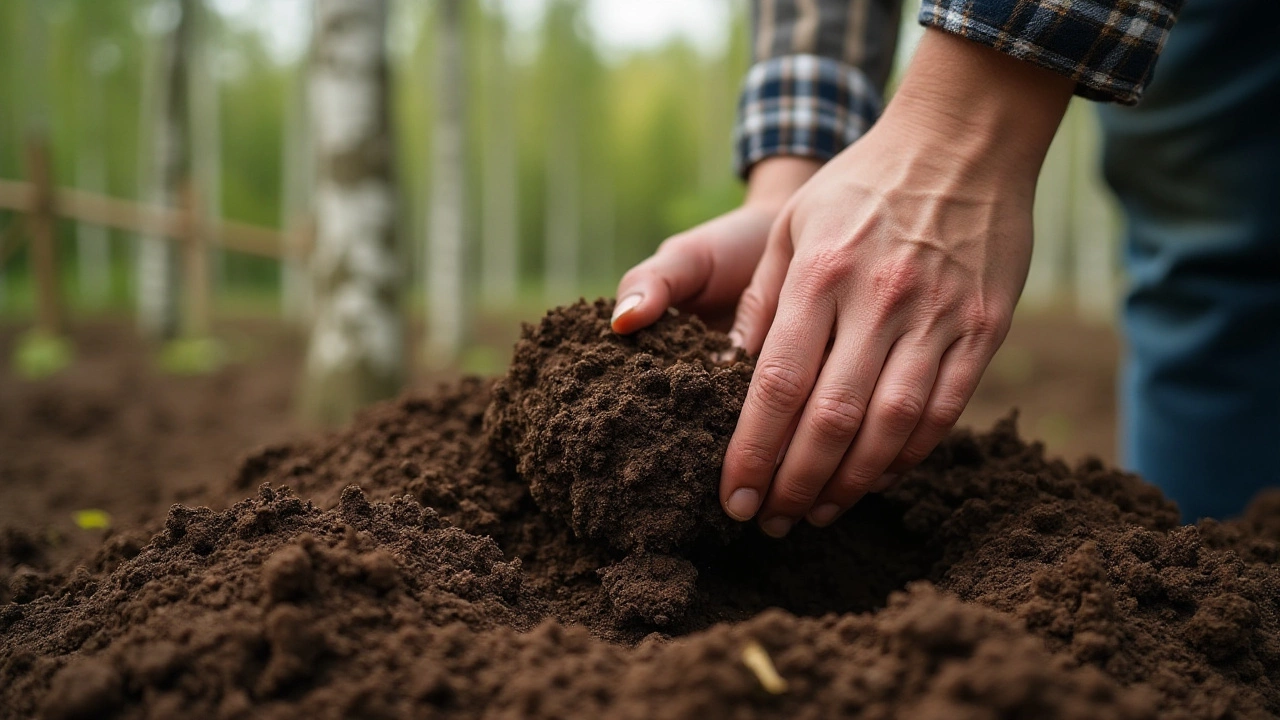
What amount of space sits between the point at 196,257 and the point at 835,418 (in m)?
9.46

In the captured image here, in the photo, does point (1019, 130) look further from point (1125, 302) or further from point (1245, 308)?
point (1125, 302)

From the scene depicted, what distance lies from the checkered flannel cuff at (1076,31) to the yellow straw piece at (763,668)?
3.53 feet

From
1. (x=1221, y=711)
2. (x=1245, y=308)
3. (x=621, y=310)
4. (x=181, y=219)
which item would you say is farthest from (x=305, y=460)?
(x=181, y=219)

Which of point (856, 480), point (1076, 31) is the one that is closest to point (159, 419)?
point (856, 480)

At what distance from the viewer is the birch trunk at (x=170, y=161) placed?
9844 millimetres

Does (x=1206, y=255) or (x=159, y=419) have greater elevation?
(x=1206, y=255)

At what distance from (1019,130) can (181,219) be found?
9.50 metres

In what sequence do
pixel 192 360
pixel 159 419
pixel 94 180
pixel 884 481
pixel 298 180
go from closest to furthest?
pixel 884 481
pixel 159 419
pixel 192 360
pixel 298 180
pixel 94 180

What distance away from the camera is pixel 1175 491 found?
3318mm

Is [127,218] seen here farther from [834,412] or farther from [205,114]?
[834,412]

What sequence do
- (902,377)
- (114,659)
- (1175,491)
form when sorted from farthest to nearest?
(1175,491) → (902,377) → (114,659)

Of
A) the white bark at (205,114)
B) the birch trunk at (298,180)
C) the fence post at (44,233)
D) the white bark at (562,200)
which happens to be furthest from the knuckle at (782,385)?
the white bark at (562,200)

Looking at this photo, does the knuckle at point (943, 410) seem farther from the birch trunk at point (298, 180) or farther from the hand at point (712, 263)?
the birch trunk at point (298, 180)

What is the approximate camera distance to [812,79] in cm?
234
